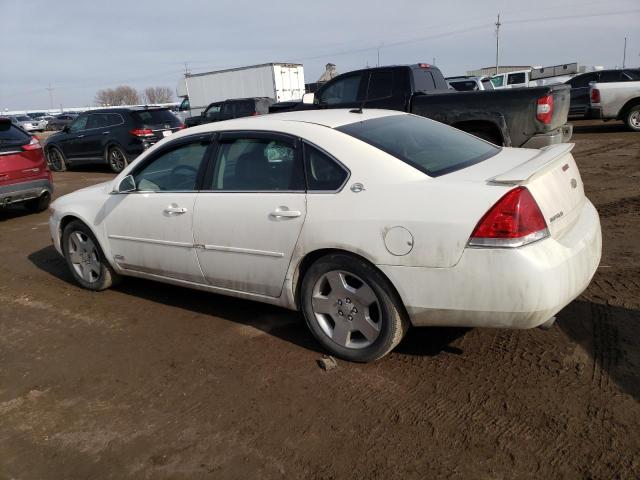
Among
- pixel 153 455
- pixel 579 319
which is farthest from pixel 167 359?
pixel 579 319

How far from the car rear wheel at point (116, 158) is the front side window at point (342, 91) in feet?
19.0

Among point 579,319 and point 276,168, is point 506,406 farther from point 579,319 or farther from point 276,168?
point 276,168

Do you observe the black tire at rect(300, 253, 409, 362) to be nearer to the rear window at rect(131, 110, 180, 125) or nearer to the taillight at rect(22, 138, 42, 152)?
the taillight at rect(22, 138, 42, 152)

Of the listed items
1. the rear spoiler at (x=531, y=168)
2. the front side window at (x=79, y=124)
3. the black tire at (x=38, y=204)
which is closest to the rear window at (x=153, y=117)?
the front side window at (x=79, y=124)

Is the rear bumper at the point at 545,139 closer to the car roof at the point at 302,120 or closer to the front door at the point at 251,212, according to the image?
the car roof at the point at 302,120

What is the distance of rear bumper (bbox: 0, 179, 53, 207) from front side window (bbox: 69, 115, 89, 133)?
235 inches

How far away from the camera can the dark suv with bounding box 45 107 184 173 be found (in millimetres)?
12914

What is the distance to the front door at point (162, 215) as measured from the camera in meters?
4.04

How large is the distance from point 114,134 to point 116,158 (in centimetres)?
59

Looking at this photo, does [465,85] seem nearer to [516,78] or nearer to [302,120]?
[516,78]

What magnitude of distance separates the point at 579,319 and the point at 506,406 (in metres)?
1.21

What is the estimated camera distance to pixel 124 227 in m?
4.46

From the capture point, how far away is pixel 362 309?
3264mm

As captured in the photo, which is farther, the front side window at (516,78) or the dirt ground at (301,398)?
the front side window at (516,78)
